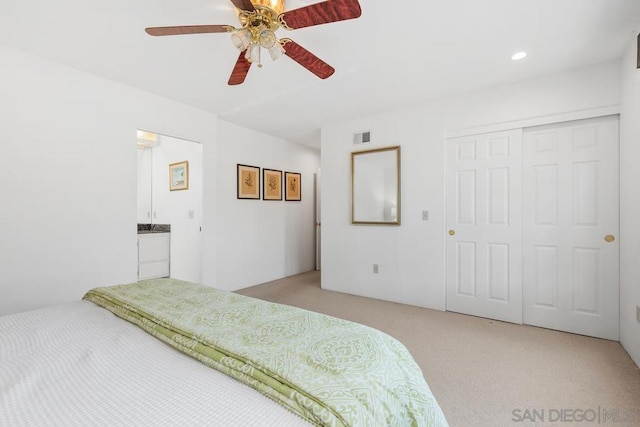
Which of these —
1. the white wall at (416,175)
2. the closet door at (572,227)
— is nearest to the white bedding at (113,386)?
the white wall at (416,175)

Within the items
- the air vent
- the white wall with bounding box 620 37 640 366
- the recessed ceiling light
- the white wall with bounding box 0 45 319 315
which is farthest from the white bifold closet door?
the white wall with bounding box 0 45 319 315

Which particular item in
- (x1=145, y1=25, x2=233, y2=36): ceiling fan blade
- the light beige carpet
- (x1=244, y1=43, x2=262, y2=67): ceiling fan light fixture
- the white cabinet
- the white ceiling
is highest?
the white ceiling

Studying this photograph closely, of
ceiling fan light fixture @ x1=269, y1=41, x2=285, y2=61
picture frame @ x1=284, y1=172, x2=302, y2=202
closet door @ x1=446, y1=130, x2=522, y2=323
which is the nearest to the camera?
ceiling fan light fixture @ x1=269, y1=41, x2=285, y2=61

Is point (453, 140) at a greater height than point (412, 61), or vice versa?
point (412, 61)

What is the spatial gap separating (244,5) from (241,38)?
0.19 meters

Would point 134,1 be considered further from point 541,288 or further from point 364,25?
point 541,288

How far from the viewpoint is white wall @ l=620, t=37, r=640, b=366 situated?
2.00 metres

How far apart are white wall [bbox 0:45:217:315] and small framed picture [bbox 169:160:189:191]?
46.0 inches

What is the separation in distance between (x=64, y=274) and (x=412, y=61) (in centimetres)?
346

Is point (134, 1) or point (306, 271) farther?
point (306, 271)

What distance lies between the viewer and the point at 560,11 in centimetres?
180

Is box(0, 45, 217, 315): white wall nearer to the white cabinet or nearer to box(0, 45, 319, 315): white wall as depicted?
box(0, 45, 319, 315): white wall

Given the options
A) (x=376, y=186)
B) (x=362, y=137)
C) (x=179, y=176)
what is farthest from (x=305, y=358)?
(x=179, y=176)

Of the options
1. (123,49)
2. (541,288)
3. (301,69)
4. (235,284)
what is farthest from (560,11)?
(235,284)
